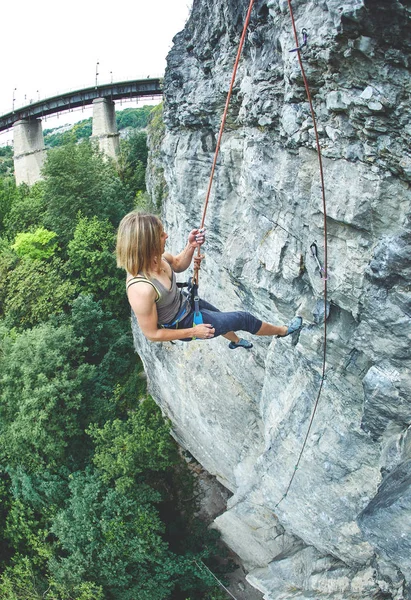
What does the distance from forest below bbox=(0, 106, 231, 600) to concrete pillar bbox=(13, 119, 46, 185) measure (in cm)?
582

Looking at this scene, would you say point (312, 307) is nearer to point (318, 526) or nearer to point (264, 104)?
point (264, 104)

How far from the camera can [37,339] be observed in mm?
13312

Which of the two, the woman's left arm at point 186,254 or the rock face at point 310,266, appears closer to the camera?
the rock face at point 310,266

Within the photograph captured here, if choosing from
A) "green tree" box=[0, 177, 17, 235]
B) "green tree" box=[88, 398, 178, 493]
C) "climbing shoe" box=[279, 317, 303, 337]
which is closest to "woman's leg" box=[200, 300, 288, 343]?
"climbing shoe" box=[279, 317, 303, 337]

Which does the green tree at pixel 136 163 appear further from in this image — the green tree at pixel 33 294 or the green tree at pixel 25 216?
the green tree at pixel 33 294

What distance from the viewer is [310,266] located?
5.34m

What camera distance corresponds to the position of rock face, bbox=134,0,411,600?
13.7ft

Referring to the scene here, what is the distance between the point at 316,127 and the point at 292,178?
82cm

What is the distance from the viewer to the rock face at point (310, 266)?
4.16 m

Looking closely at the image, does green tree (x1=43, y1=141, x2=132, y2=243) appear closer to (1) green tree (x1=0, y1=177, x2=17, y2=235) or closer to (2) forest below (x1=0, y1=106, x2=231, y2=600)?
(2) forest below (x1=0, y1=106, x2=231, y2=600)

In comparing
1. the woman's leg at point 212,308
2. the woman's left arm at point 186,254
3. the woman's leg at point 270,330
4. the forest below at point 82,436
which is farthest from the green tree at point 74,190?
the woman's leg at point 270,330

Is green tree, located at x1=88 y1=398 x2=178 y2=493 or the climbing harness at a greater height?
the climbing harness

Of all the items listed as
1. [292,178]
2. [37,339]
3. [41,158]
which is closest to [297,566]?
[292,178]

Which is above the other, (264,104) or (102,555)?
(264,104)
